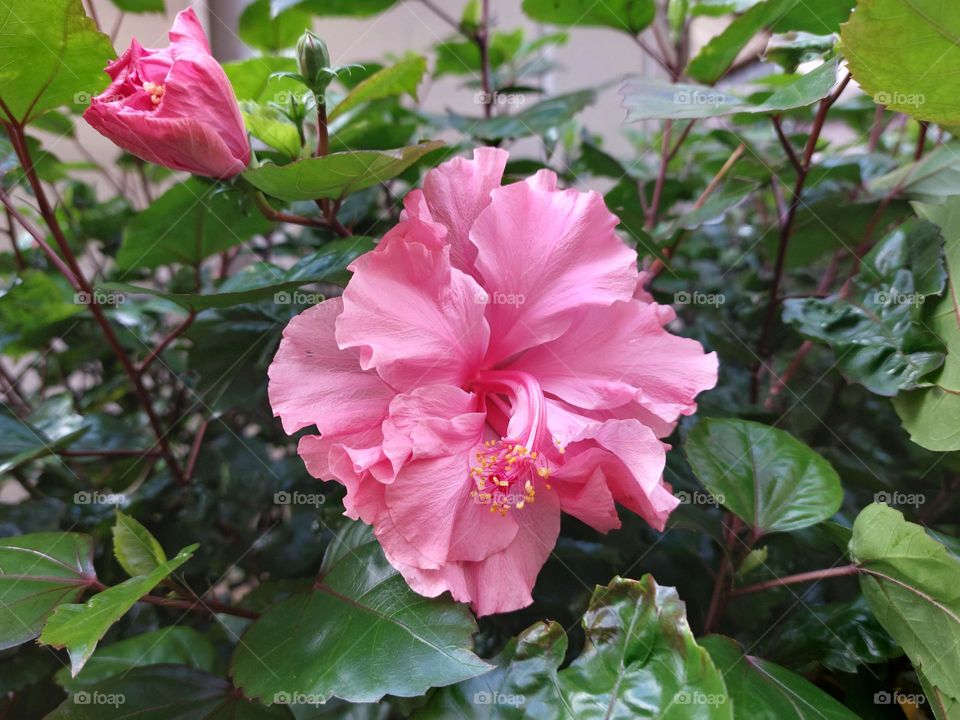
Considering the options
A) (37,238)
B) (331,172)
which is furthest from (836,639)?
(37,238)

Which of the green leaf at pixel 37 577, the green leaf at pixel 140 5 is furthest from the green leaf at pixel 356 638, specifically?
the green leaf at pixel 140 5

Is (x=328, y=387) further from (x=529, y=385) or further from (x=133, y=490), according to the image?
(x=133, y=490)

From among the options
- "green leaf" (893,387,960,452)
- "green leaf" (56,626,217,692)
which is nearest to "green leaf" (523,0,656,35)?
"green leaf" (893,387,960,452)

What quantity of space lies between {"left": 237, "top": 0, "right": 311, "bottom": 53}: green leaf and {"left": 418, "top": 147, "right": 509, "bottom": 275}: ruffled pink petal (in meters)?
0.52

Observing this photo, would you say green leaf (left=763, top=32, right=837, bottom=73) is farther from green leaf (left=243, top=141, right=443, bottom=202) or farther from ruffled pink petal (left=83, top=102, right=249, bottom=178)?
ruffled pink petal (left=83, top=102, right=249, bottom=178)

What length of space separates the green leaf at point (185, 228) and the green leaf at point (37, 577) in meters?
0.30

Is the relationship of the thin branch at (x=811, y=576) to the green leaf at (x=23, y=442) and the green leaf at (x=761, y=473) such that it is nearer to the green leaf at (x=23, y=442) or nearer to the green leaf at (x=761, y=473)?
the green leaf at (x=761, y=473)

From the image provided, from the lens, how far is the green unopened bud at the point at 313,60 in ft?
1.53

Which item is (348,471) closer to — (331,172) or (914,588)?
(331,172)

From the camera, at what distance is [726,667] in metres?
0.43

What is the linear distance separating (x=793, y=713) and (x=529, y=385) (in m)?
0.26

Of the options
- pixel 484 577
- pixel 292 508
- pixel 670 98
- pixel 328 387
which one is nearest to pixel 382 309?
pixel 328 387

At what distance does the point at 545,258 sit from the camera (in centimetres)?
47

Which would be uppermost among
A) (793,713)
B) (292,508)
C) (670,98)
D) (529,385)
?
(670,98)
